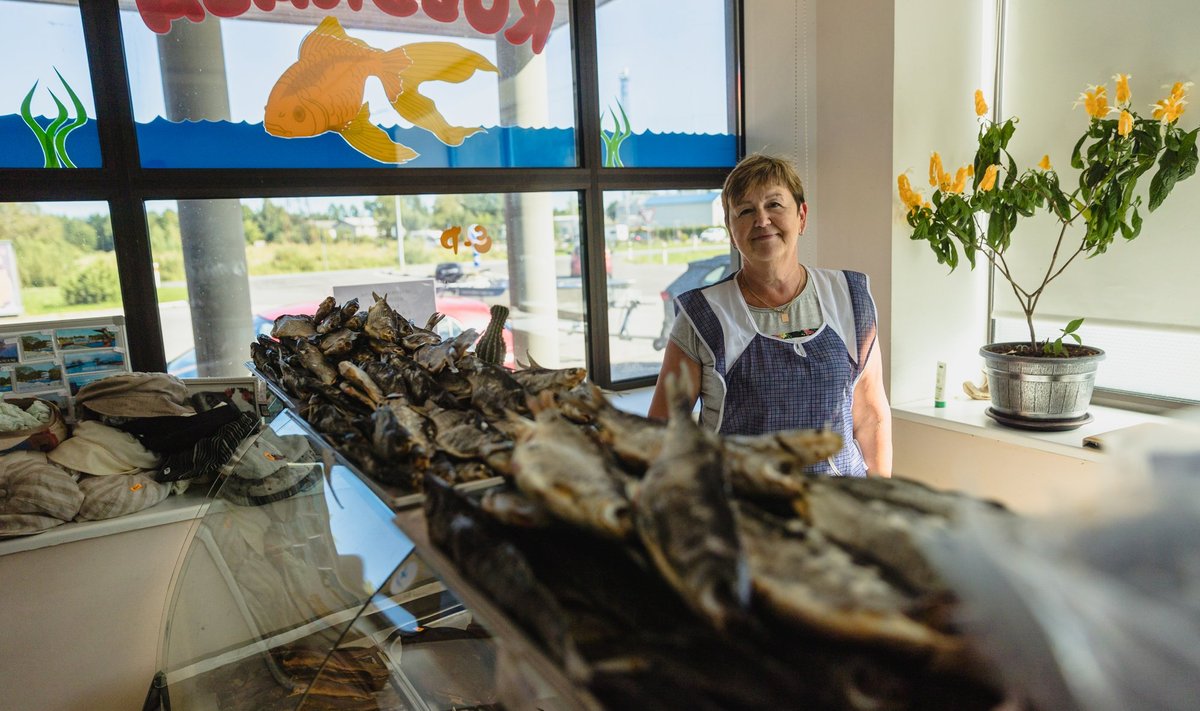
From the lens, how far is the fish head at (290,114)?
319 centimetres

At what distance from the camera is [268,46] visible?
10.4 ft

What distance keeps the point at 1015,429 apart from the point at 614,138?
2.33 m

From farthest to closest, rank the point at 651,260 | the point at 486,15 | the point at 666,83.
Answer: the point at 651,260 < the point at 666,83 < the point at 486,15

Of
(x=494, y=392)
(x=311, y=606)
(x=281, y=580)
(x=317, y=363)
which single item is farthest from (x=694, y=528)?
(x=317, y=363)

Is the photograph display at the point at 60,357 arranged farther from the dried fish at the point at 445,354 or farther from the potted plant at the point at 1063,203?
the potted plant at the point at 1063,203

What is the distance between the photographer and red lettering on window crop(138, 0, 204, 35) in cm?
294

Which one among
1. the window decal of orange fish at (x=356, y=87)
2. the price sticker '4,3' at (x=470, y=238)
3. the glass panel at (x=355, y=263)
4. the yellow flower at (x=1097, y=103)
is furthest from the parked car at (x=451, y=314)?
the yellow flower at (x=1097, y=103)

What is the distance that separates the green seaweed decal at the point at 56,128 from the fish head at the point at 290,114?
658 mm

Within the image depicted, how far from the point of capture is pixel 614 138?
13.0 ft

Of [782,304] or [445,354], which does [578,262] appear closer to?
[782,304]

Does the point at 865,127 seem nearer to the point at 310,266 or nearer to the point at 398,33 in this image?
the point at 398,33

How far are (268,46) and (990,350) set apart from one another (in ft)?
10.8

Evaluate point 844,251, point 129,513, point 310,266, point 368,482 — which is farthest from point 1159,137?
point 129,513

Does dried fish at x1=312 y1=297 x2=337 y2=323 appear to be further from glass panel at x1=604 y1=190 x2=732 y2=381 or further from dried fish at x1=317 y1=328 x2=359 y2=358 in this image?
glass panel at x1=604 y1=190 x2=732 y2=381
